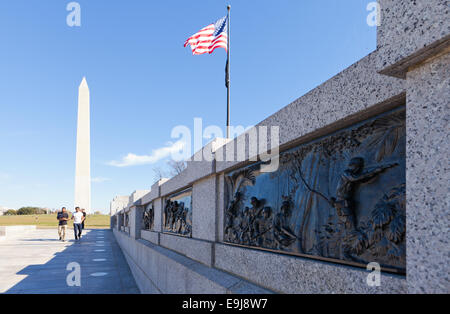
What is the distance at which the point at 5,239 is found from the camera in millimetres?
20969

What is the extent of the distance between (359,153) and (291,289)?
135cm

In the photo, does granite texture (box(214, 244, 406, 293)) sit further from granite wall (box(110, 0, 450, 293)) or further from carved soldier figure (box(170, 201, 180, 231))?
carved soldier figure (box(170, 201, 180, 231))

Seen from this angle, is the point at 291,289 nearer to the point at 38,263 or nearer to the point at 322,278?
the point at 322,278

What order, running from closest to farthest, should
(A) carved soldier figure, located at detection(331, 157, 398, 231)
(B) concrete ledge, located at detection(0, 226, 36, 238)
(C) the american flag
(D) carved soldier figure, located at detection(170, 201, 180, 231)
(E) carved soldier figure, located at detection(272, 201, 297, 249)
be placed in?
(A) carved soldier figure, located at detection(331, 157, 398, 231), (E) carved soldier figure, located at detection(272, 201, 297, 249), (D) carved soldier figure, located at detection(170, 201, 180, 231), (C) the american flag, (B) concrete ledge, located at detection(0, 226, 36, 238)

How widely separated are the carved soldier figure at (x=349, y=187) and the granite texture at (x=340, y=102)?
0.36 m

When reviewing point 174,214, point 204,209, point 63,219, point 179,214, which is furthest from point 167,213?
point 63,219

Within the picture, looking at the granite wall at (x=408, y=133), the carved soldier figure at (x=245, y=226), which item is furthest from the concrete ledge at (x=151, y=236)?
the carved soldier figure at (x=245, y=226)

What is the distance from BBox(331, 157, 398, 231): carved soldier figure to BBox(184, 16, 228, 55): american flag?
33.3 feet

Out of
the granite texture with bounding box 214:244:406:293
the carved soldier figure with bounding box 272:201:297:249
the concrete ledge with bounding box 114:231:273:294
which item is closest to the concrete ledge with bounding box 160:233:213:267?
the concrete ledge with bounding box 114:231:273:294

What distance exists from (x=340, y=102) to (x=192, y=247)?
13.0 ft

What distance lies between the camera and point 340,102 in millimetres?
2541

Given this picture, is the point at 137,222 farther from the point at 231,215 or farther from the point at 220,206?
the point at 231,215

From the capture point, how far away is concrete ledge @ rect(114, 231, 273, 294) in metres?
3.78
